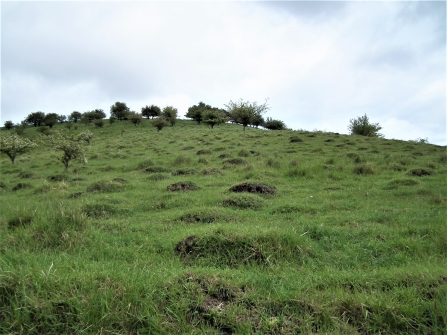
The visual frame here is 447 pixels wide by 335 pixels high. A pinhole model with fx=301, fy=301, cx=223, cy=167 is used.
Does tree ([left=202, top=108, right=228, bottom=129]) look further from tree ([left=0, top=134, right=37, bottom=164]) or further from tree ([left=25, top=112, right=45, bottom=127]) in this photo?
tree ([left=25, top=112, right=45, bottom=127])

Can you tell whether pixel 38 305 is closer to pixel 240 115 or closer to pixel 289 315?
pixel 289 315

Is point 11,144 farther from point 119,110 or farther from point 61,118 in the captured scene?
point 61,118

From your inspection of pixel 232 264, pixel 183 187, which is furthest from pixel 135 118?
pixel 232 264

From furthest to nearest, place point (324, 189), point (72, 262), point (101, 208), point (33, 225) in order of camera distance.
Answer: point (324, 189), point (101, 208), point (33, 225), point (72, 262)

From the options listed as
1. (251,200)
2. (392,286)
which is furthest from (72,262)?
(251,200)

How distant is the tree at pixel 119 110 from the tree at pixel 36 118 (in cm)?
1647

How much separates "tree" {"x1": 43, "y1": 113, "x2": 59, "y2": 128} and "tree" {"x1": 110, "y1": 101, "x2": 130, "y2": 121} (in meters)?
13.4

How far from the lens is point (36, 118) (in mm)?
75062

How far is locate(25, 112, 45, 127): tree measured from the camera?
246 feet

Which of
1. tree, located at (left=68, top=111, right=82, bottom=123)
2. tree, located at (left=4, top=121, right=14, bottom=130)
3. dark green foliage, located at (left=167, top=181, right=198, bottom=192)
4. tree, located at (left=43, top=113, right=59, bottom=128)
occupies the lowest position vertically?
dark green foliage, located at (left=167, top=181, right=198, bottom=192)

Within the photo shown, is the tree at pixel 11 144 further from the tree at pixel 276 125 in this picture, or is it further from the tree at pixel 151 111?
the tree at pixel 151 111

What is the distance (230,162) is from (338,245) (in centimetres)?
1423

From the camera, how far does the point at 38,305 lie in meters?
3.72

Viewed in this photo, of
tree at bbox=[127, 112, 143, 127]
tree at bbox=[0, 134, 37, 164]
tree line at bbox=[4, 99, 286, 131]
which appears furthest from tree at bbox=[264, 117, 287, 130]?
tree at bbox=[0, 134, 37, 164]
